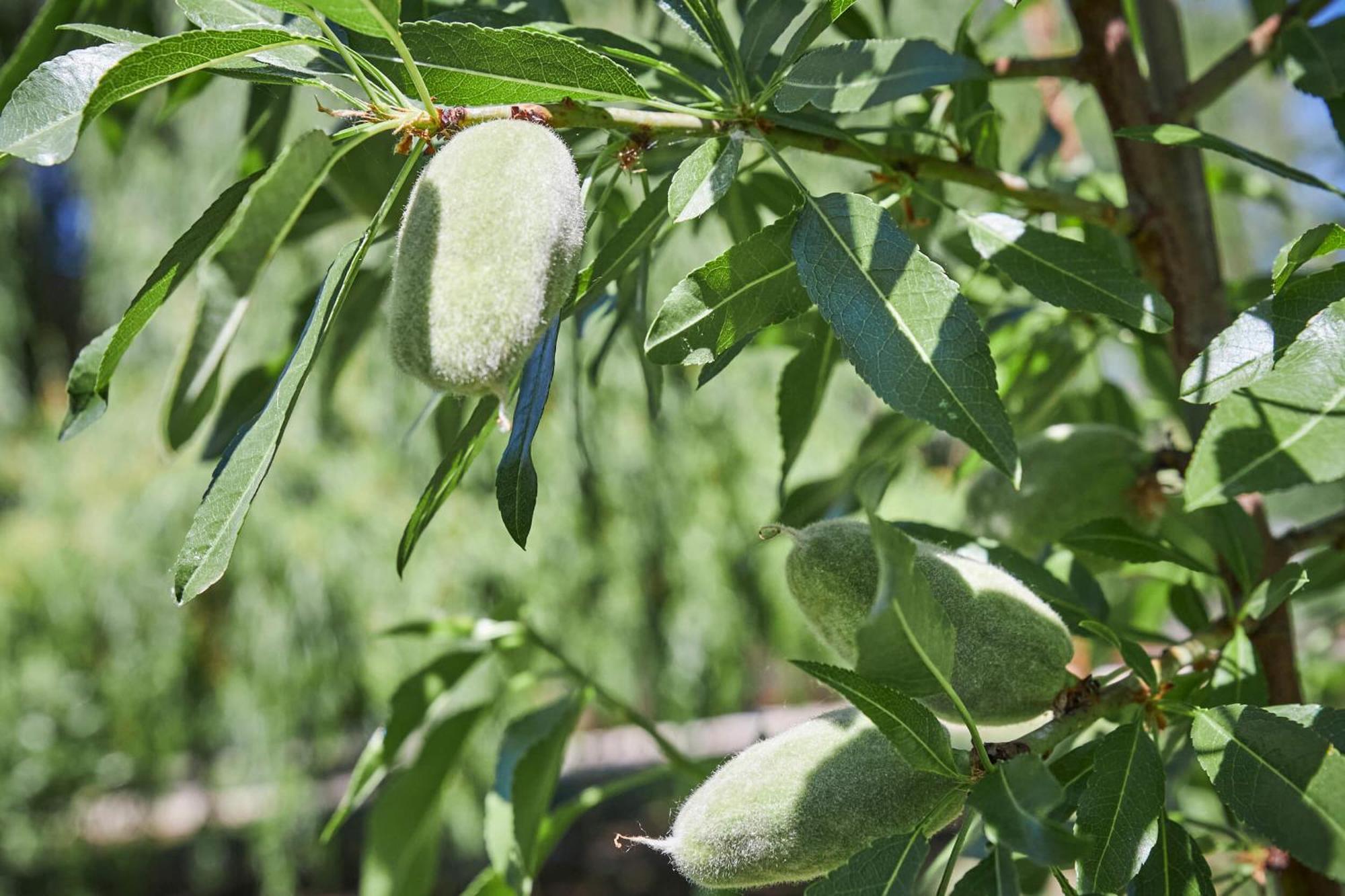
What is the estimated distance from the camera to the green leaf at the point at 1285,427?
444mm

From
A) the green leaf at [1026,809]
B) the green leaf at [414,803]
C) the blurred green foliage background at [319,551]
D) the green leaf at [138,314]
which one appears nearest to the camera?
the green leaf at [1026,809]

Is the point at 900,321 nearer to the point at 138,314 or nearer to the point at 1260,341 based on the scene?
the point at 1260,341

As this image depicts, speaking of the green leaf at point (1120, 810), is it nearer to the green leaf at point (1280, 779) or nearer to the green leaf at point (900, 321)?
the green leaf at point (1280, 779)

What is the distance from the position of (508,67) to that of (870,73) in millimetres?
180

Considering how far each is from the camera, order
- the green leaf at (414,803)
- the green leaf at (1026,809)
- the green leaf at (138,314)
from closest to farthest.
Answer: the green leaf at (1026,809), the green leaf at (138,314), the green leaf at (414,803)

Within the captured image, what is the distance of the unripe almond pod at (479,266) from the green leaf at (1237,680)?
0.39m

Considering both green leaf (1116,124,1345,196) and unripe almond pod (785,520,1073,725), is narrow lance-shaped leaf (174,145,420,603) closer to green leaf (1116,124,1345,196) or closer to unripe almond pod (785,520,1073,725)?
unripe almond pod (785,520,1073,725)

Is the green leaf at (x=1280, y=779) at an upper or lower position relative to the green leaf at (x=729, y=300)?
lower

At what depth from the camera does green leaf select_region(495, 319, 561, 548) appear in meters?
0.50

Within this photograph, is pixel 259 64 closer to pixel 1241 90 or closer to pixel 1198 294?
pixel 1198 294

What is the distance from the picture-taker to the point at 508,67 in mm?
484

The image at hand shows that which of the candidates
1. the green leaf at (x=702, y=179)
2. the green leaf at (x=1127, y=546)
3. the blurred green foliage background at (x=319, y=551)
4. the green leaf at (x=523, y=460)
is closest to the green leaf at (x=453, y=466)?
the green leaf at (x=523, y=460)

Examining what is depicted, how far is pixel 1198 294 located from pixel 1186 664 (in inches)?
9.1

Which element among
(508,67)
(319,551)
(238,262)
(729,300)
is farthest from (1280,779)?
(319,551)
